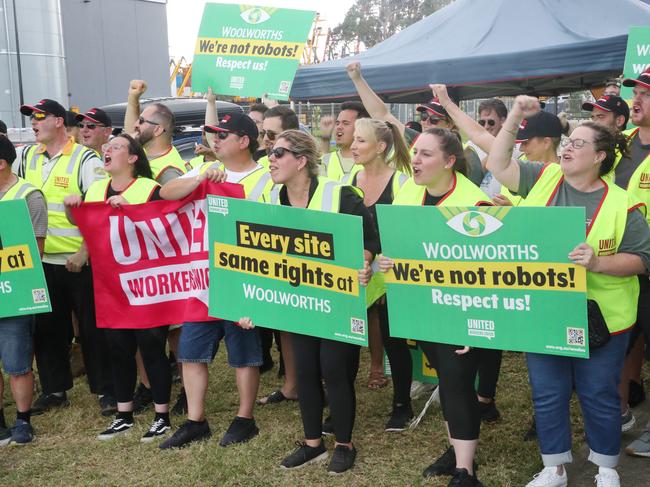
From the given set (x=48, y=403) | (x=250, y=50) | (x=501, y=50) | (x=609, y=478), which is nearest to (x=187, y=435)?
(x=48, y=403)

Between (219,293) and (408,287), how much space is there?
4.08ft

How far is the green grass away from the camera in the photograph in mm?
4438

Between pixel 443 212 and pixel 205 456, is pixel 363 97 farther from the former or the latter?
pixel 205 456

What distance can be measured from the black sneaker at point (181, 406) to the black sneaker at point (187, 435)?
59 centimetres

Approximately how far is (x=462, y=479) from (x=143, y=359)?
2.23 m

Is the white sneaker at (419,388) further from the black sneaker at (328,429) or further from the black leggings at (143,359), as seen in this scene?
the black leggings at (143,359)

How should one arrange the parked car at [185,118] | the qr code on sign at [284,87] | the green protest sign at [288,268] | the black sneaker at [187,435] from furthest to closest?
the parked car at [185,118] < the qr code on sign at [284,87] < the black sneaker at [187,435] < the green protest sign at [288,268]

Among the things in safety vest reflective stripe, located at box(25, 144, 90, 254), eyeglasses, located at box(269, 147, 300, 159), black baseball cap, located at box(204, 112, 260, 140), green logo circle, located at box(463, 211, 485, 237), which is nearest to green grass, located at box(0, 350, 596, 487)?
safety vest reflective stripe, located at box(25, 144, 90, 254)

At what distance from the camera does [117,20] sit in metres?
22.7

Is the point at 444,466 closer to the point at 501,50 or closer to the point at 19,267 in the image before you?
the point at 19,267

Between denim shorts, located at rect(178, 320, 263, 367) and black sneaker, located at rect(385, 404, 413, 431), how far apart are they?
3.09 ft

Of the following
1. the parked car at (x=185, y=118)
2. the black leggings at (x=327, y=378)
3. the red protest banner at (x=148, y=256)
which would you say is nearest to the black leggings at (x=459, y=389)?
the black leggings at (x=327, y=378)

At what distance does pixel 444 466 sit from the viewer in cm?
437

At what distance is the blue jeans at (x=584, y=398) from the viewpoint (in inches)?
150
